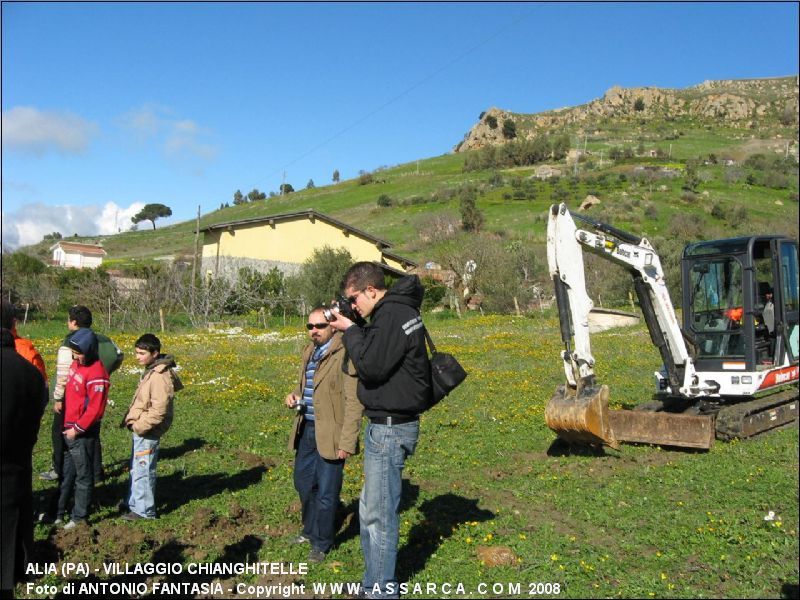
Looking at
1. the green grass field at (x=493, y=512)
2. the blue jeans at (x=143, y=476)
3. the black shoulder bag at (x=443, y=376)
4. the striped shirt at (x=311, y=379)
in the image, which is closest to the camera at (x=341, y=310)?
the black shoulder bag at (x=443, y=376)

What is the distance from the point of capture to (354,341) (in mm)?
4672

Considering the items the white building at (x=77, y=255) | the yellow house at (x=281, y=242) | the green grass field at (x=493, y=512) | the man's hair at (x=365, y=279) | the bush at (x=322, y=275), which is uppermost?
the white building at (x=77, y=255)

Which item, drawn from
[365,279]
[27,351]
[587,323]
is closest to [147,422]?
[27,351]

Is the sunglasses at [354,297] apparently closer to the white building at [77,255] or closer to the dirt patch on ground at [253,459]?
the dirt patch on ground at [253,459]

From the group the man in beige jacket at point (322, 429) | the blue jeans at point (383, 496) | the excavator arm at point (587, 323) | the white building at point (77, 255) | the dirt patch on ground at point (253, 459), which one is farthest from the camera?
the white building at point (77, 255)

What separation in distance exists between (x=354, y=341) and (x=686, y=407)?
8.15 m

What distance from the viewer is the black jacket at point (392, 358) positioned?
4590mm

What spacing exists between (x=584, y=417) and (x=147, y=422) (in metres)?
5.07

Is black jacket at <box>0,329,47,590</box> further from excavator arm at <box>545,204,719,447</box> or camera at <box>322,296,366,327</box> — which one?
excavator arm at <box>545,204,719,447</box>

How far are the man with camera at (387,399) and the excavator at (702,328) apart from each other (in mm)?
4826

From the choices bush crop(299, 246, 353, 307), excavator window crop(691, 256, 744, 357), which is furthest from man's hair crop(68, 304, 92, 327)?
bush crop(299, 246, 353, 307)

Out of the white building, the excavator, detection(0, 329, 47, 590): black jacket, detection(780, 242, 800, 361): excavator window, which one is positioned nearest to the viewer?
detection(0, 329, 47, 590): black jacket

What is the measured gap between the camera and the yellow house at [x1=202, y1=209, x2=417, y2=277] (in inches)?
1790

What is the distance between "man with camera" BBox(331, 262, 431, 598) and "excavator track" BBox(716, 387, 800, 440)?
6.88 meters
